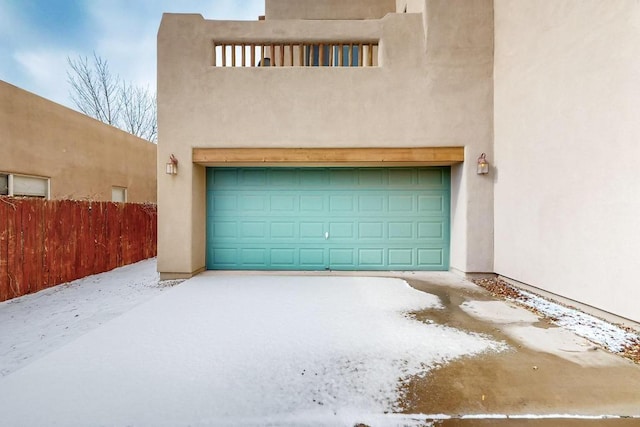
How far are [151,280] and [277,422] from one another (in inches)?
191

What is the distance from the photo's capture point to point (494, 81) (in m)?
5.45

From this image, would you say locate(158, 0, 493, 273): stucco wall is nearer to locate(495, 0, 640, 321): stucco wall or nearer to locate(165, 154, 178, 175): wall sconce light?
locate(165, 154, 178, 175): wall sconce light

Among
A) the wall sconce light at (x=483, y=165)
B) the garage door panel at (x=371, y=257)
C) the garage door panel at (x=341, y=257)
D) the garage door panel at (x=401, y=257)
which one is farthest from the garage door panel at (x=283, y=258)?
the wall sconce light at (x=483, y=165)

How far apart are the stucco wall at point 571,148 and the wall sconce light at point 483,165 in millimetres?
201

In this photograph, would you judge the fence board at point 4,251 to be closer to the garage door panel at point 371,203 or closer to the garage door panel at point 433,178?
the garage door panel at point 371,203

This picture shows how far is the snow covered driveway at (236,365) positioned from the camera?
74.5 inches

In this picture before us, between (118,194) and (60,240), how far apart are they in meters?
5.26

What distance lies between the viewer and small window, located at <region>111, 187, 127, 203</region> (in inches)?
388

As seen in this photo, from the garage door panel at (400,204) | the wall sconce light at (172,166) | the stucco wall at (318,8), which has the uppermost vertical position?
the stucco wall at (318,8)

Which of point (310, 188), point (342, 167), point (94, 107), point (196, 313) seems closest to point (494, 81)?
point (342, 167)

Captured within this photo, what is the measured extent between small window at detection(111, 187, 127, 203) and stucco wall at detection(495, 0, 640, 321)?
1092cm

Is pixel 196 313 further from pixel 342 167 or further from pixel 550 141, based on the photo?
pixel 550 141

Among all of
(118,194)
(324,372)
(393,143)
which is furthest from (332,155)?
(118,194)

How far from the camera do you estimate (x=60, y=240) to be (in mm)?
5438
